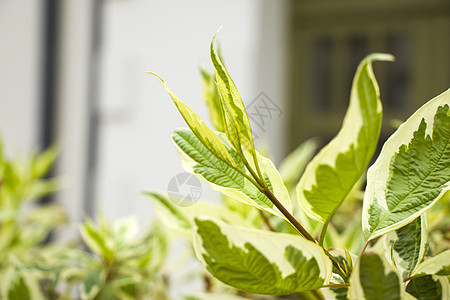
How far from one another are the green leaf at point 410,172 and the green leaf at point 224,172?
0.03 metres

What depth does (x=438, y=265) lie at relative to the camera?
0.49 feet

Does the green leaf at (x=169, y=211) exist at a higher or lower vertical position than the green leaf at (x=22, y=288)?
higher

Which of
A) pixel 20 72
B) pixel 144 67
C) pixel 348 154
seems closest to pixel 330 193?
pixel 348 154

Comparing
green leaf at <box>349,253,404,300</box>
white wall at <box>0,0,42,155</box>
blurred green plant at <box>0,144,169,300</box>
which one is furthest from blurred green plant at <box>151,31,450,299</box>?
white wall at <box>0,0,42,155</box>

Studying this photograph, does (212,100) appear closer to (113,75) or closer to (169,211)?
(169,211)

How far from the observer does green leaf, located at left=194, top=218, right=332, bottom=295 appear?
13 cm

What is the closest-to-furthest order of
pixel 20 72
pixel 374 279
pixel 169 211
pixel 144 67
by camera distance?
pixel 374 279
pixel 169 211
pixel 20 72
pixel 144 67

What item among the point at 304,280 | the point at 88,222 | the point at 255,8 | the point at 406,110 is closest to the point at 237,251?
the point at 304,280

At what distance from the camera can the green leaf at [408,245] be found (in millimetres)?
165

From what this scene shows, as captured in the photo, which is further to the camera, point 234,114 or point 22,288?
point 22,288

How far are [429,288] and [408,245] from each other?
0.06 feet

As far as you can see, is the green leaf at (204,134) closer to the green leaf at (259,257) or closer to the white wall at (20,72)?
the green leaf at (259,257)

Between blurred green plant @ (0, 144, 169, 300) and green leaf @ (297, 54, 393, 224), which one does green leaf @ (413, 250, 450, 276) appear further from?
blurred green plant @ (0, 144, 169, 300)

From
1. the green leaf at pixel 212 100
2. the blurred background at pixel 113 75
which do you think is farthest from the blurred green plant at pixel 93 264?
the blurred background at pixel 113 75
